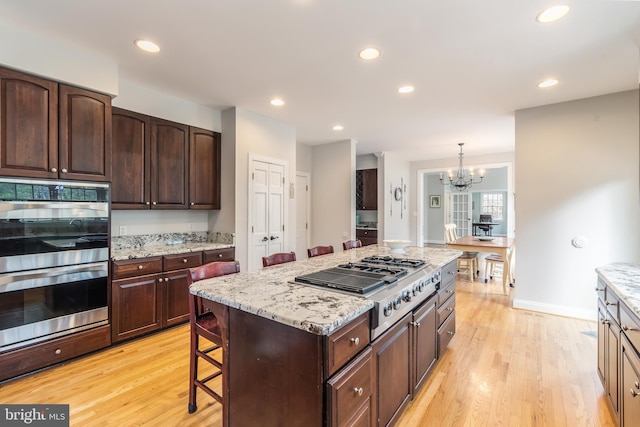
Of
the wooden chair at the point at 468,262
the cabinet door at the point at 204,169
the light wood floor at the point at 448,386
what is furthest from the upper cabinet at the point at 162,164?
the wooden chair at the point at 468,262

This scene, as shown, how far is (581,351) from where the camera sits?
8.96ft

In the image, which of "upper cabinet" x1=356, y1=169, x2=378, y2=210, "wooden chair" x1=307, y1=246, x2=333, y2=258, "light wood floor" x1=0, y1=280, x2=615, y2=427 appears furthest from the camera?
"upper cabinet" x1=356, y1=169, x2=378, y2=210

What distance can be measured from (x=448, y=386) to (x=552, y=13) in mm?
2701

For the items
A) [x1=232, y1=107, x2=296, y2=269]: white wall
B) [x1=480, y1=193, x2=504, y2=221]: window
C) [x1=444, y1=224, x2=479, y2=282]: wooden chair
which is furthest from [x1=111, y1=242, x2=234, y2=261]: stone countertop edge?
[x1=480, y1=193, x2=504, y2=221]: window

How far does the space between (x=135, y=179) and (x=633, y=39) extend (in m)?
4.58

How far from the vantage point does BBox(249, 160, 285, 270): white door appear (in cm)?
400

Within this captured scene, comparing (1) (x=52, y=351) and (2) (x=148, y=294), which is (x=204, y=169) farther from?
(1) (x=52, y=351)

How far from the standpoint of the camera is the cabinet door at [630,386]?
4.40 feet

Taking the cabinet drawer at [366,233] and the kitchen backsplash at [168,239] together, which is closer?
the kitchen backsplash at [168,239]

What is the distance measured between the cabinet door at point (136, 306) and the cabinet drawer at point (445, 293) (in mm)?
2696

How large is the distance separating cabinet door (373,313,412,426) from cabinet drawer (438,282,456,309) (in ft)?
2.22

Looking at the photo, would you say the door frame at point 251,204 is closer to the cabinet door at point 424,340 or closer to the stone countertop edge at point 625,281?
the cabinet door at point 424,340

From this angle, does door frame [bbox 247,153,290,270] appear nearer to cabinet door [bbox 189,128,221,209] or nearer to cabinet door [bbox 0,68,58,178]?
cabinet door [bbox 189,128,221,209]

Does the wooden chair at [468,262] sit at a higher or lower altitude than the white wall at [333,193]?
lower
